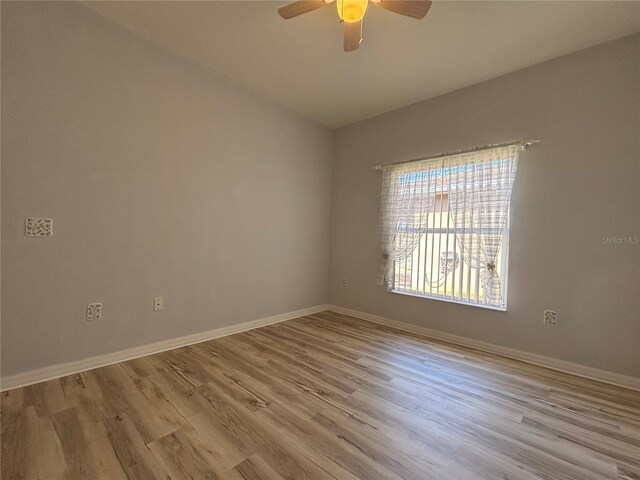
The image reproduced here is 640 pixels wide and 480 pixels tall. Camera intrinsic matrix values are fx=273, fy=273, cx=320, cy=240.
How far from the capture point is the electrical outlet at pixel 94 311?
6.97ft

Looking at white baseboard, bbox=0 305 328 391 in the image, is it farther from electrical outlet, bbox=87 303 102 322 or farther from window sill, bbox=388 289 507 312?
window sill, bbox=388 289 507 312

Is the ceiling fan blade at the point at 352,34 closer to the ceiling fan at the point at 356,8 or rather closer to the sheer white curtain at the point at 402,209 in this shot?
the ceiling fan at the point at 356,8

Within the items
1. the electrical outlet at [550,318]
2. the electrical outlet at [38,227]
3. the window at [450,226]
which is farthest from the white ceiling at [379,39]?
the electrical outlet at [550,318]

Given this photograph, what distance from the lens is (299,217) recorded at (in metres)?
3.76

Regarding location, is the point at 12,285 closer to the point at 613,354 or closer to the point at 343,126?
the point at 343,126

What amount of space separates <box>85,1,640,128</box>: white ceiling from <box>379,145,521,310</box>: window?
0.84 meters

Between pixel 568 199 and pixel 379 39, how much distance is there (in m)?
2.12

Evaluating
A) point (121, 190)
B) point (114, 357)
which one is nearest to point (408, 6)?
point (121, 190)

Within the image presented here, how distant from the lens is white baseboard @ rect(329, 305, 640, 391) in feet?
6.98

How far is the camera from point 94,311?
2146 mm

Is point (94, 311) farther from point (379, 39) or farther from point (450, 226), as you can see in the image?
point (450, 226)

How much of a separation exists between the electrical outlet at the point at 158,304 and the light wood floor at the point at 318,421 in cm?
42

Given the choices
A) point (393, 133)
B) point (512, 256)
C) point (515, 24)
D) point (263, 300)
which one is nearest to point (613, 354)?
point (512, 256)

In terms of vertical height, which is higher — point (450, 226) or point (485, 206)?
point (485, 206)
